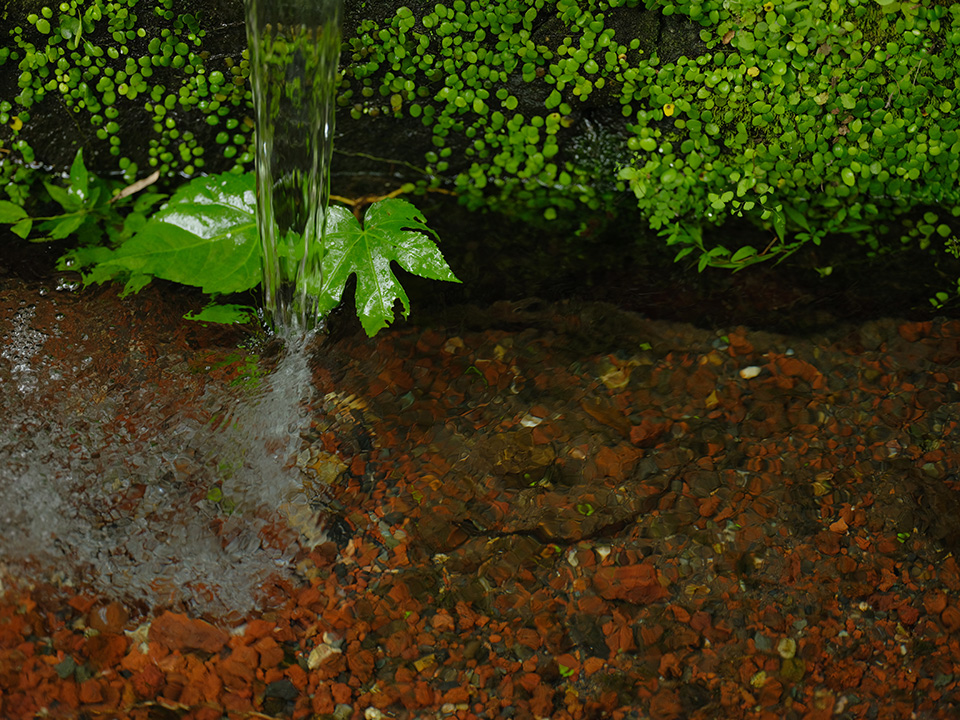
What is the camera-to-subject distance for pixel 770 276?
105 inches

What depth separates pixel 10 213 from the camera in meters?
2.70

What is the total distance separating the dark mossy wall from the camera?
2551mm

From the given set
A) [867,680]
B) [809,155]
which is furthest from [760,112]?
[867,680]

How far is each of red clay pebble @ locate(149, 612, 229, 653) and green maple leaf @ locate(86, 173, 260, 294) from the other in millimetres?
1016

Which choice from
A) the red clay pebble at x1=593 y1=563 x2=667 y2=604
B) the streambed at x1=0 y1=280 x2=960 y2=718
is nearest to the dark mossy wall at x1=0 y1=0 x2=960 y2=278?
the streambed at x1=0 y1=280 x2=960 y2=718

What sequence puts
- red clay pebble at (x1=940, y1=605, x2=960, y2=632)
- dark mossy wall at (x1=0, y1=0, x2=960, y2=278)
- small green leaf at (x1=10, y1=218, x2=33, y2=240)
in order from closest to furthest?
red clay pebble at (x1=940, y1=605, x2=960, y2=632) → dark mossy wall at (x1=0, y1=0, x2=960, y2=278) → small green leaf at (x1=10, y1=218, x2=33, y2=240)

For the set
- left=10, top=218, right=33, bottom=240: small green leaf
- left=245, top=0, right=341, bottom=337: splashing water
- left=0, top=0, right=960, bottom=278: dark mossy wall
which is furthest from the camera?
left=10, top=218, right=33, bottom=240: small green leaf

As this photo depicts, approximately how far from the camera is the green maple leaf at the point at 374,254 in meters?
2.38

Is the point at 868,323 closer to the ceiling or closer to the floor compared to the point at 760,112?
closer to the floor

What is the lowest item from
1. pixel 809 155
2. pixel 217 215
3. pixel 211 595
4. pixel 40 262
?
pixel 211 595

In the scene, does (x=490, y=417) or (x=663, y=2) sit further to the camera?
(x=663, y=2)

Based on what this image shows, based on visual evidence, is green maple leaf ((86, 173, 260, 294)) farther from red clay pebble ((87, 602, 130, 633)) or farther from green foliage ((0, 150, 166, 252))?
red clay pebble ((87, 602, 130, 633))

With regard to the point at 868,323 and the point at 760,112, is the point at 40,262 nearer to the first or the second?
the point at 760,112

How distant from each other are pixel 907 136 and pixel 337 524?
2.20 meters
